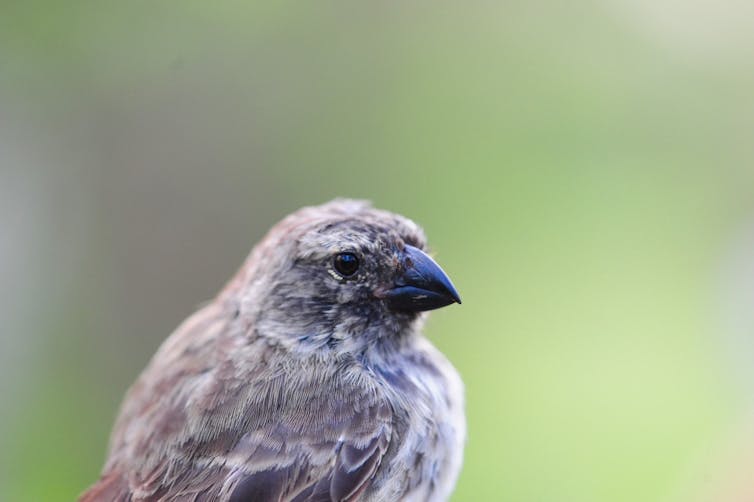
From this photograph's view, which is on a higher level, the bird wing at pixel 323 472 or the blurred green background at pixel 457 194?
the blurred green background at pixel 457 194

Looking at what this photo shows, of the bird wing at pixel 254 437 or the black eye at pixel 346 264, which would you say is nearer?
the bird wing at pixel 254 437

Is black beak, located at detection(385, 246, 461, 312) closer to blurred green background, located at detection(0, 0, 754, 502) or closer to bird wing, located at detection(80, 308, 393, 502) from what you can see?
bird wing, located at detection(80, 308, 393, 502)

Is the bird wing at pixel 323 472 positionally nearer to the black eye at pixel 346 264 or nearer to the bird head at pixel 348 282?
the bird head at pixel 348 282

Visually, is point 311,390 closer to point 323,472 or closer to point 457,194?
point 323,472

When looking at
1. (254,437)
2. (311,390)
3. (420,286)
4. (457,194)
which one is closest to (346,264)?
(420,286)

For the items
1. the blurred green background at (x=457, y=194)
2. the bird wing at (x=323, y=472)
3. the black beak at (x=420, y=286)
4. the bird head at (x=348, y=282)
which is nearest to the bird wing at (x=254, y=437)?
the bird wing at (x=323, y=472)

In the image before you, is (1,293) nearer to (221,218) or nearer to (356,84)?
(221,218)

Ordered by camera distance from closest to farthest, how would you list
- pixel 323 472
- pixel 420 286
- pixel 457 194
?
pixel 323 472
pixel 420 286
pixel 457 194
